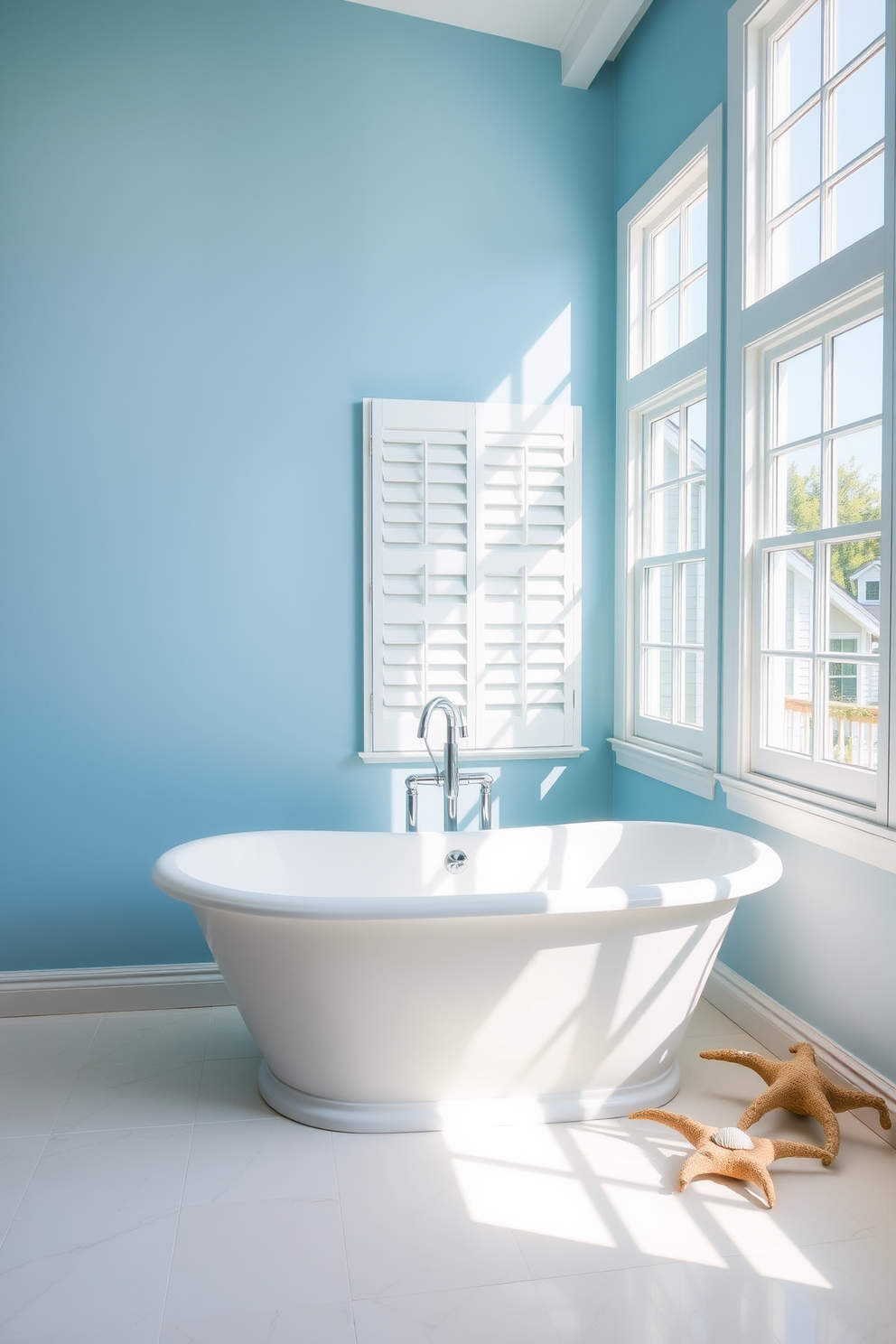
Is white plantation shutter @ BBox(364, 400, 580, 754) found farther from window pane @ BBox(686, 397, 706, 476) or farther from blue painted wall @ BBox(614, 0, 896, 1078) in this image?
blue painted wall @ BBox(614, 0, 896, 1078)

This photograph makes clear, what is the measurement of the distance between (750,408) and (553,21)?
1580 millimetres

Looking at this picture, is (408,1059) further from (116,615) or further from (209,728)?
(116,615)

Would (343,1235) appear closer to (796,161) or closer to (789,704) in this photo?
(789,704)

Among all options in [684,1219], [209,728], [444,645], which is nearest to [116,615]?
[209,728]

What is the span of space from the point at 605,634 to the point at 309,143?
6.19ft

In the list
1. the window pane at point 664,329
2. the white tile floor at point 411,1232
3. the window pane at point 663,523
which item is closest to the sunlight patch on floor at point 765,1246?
the white tile floor at point 411,1232

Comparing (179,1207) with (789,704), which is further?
(789,704)

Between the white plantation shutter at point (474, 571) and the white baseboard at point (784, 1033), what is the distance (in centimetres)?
94

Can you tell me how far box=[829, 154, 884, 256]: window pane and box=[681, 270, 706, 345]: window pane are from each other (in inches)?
23.7

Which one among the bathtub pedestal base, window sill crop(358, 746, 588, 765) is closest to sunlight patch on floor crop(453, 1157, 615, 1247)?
the bathtub pedestal base

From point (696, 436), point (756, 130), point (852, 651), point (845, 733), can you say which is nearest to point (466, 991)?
point (845, 733)

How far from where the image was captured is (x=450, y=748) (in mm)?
2779

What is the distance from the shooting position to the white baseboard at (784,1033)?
2.04 metres

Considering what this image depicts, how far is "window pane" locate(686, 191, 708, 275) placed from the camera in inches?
112
